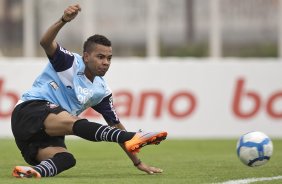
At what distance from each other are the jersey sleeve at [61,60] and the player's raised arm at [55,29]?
0.08 meters

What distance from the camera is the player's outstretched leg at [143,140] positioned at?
29.9 feet

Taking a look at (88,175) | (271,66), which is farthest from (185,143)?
(88,175)

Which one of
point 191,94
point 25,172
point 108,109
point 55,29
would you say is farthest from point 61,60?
point 191,94

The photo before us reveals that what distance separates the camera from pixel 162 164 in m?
12.2

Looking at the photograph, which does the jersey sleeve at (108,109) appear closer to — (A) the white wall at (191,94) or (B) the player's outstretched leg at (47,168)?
(B) the player's outstretched leg at (47,168)

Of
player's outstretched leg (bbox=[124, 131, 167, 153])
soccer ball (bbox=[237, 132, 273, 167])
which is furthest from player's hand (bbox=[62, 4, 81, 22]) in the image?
soccer ball (bbox=[237, 132, 273, 167])

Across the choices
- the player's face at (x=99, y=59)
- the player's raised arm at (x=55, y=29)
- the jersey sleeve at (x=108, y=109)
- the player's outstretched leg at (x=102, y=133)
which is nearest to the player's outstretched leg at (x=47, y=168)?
the player's outstretched leg at (x=102, y=133)

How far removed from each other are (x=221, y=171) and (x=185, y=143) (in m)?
6.43

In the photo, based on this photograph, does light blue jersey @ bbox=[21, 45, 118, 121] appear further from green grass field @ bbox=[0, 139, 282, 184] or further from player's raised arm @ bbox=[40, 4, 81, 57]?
green grass field @ bbox=[0, 139, 282, 184]

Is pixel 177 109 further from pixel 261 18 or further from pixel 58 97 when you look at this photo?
pixel 58 97

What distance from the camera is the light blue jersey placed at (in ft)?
33.2

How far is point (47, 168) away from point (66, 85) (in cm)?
96

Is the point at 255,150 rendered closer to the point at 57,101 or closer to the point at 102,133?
the point at 102,133

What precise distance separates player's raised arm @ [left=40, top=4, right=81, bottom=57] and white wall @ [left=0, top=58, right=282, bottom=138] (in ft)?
27.8
